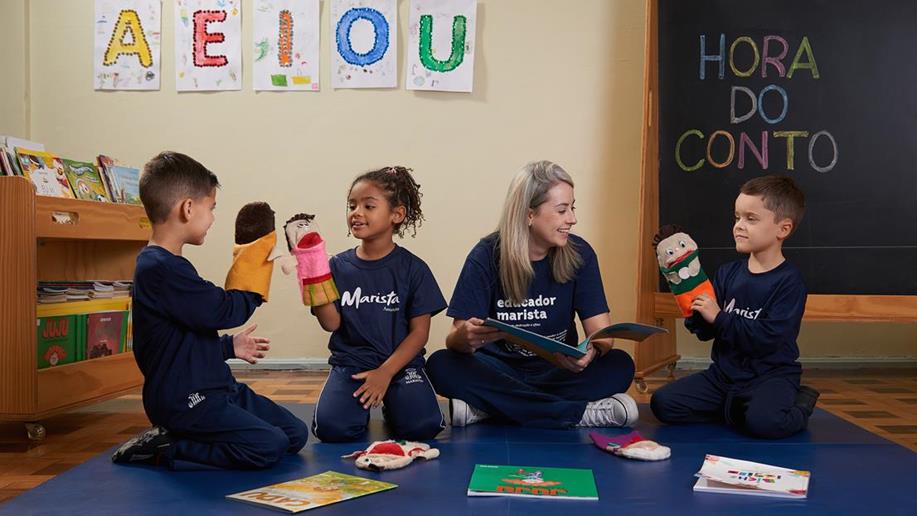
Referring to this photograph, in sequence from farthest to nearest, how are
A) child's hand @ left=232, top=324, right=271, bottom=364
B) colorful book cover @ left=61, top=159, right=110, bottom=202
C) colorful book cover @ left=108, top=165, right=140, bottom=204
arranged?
colorful book cover @ left=108, top=165, right=140, bottom=204, colorful book cover @ left=61, top=159, right=110, bottom=202, child's hand @ left=232, top=324, right=271, bottom=364

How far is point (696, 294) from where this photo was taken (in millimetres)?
2471

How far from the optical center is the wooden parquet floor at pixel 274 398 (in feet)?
7.24

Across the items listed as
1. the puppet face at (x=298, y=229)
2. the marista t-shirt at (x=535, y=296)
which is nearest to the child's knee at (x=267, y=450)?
the puppet face at (x=298, y=229)

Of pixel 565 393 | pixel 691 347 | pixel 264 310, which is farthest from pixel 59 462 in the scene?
pixel 691 347

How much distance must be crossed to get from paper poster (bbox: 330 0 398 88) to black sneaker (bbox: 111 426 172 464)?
6.85 feet

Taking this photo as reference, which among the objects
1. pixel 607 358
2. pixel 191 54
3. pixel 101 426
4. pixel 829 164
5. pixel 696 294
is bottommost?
pixel 101 426

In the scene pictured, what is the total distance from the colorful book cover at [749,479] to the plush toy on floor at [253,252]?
42.5 inches

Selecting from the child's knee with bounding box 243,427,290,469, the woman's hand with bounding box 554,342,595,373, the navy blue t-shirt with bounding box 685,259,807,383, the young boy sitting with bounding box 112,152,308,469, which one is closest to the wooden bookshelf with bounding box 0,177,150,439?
the young boy sitting with bounding box 112,152,308,469

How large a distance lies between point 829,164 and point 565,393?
1498 mm

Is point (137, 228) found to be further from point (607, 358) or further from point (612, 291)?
point (612, 291)

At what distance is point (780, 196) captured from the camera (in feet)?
8.14

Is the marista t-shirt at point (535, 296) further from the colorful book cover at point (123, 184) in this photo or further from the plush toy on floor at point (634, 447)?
the colorful book cover at point (123, 184)

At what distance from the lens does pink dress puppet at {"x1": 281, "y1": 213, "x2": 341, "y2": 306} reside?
2262 millimetres

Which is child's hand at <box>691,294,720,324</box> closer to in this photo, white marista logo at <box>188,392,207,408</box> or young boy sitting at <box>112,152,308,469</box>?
young boy sitting at <box>112,152,308,469</box>
